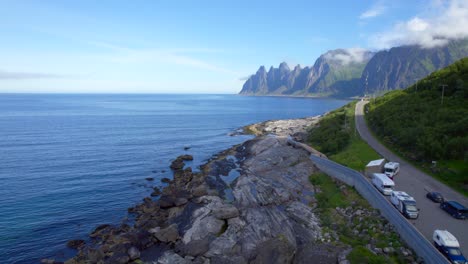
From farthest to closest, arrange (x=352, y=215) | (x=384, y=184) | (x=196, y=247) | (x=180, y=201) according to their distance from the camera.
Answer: (x=180, y=201) < (x=352, y=215) < (x=384, y=184) < (x=196, y=247)

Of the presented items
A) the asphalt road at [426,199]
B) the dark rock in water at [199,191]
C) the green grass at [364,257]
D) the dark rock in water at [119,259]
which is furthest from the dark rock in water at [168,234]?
the asphalt road at [426,199]

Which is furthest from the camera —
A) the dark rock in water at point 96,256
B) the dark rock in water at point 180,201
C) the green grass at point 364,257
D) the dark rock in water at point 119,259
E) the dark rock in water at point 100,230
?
the dark rock in water at point 180,201

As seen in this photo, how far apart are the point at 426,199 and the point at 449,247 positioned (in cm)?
1131

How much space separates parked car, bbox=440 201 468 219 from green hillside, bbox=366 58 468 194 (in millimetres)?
6471

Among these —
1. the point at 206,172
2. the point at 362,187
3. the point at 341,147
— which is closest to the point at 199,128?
the point at 206,172

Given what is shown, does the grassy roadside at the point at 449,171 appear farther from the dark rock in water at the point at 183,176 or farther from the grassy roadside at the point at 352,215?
the dark rock in water at the point at 183,176

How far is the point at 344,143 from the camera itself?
59.1 m

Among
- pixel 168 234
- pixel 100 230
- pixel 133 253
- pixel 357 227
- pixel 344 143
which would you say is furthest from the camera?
pixel 344 143

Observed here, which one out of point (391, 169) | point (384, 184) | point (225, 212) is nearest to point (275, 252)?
point (225, 212)

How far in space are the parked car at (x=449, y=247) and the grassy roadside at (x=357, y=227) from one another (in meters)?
2.87

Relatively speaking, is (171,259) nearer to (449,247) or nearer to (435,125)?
(449,247)

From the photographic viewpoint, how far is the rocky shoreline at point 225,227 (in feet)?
92.1

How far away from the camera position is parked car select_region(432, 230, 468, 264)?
2128 cm

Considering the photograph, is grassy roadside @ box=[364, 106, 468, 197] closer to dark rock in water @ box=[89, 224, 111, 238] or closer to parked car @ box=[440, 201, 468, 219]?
parked car @ box=[440, 201, 468, 219]
